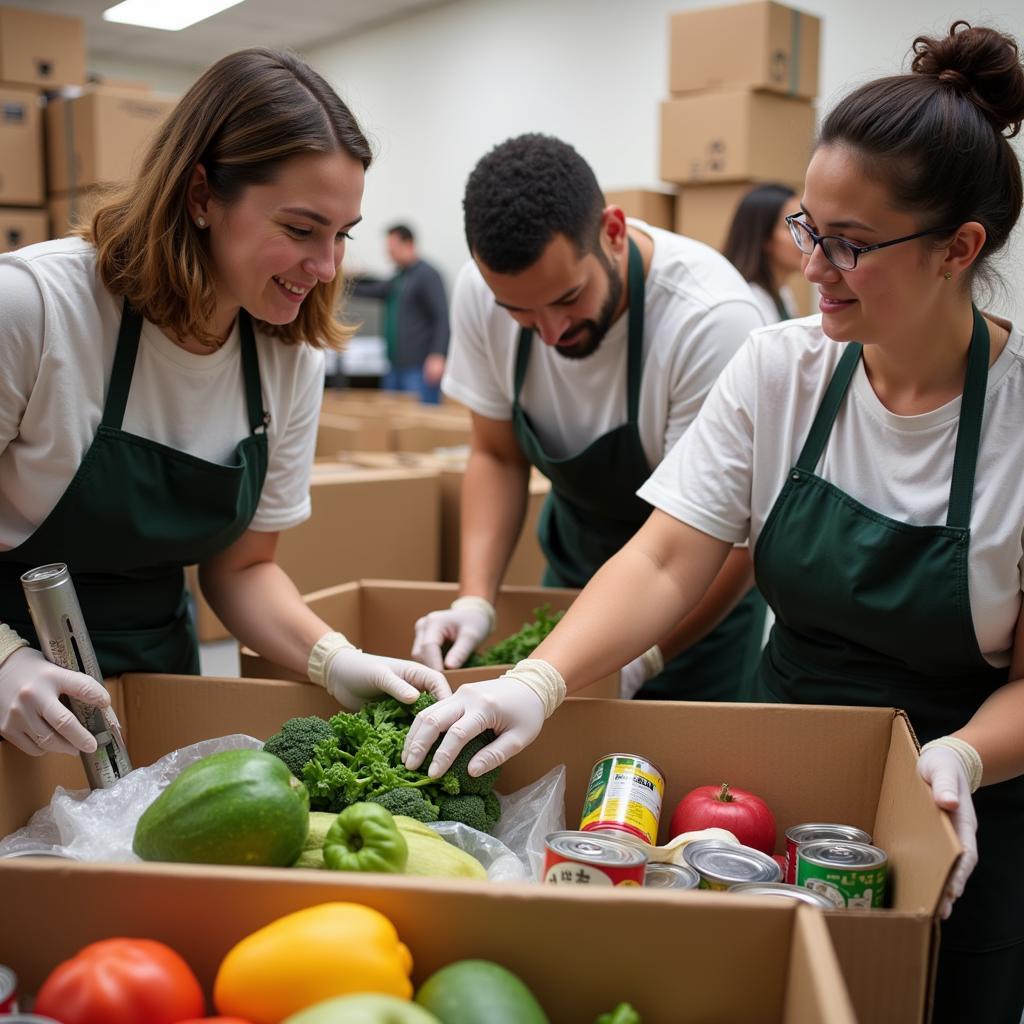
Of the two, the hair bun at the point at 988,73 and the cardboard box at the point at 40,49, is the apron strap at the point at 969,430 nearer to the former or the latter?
the hair bun at the point at 988,73

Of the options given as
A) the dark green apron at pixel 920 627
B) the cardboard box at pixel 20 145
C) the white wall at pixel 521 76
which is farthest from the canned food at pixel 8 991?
the white wall at pixel 521 76

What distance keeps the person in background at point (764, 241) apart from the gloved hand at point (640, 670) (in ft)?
7.95

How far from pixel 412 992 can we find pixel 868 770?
67 centimetres

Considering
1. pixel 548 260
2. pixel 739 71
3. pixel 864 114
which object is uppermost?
pixel 739 71

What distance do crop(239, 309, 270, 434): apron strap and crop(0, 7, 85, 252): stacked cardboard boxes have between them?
392 centimetres

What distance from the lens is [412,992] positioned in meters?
0.83

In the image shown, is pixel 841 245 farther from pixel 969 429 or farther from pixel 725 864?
pixel 725 864

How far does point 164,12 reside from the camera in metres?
8.92

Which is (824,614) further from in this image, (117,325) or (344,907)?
(117,325)

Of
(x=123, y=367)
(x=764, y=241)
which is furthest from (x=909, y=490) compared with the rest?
(x=764, y=241)

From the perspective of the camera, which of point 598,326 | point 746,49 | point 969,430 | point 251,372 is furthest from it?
point 746,49

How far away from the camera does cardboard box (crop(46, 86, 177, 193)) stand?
449cm

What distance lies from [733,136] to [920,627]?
3.95 m

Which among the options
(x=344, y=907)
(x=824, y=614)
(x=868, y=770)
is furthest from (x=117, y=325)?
(x=868, y=770)
